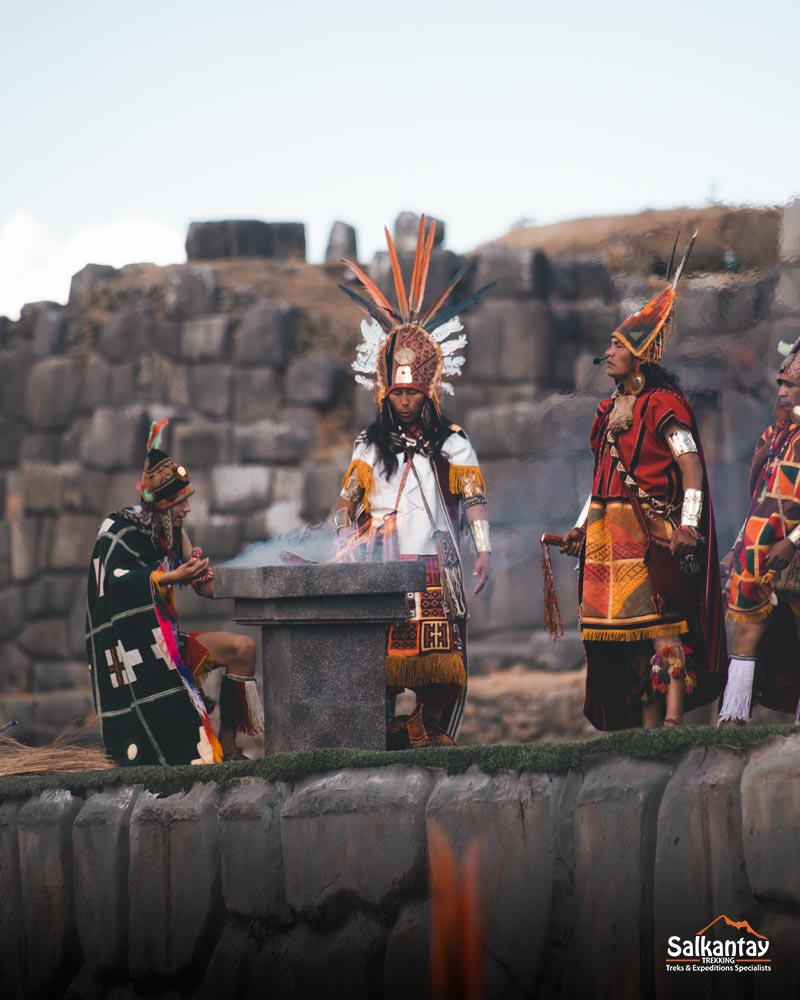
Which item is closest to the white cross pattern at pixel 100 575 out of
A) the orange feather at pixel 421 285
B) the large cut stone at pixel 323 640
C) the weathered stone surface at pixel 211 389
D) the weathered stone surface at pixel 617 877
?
the large cut stone at pixel 323 640

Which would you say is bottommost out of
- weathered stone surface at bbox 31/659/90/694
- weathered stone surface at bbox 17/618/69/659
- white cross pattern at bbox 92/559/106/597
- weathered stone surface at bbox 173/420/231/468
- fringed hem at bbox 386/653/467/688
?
weathered stone surface at bbox 31/659/90/694

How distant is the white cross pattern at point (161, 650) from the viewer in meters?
7.14

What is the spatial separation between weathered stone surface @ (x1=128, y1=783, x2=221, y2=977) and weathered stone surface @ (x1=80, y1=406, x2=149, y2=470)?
7.55 m

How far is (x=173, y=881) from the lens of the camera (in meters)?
5.10

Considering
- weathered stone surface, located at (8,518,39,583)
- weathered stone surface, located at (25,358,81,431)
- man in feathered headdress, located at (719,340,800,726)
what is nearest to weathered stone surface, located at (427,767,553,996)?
man in feathered headdress, located at (719,340,800,726)

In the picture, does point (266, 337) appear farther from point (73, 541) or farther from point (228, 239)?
point (73, 541)

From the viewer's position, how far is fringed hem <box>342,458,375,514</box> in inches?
312

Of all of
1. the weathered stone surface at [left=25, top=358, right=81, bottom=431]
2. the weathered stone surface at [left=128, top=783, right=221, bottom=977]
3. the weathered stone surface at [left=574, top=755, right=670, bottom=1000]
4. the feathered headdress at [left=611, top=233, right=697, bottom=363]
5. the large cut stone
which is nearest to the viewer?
the weathered stone surface at [left=574, top=755, right=670, bottom=1000]

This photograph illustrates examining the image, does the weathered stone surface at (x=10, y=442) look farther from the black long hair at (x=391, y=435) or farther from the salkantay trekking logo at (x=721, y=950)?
the salkantay trekking logo at (x=721, y=950)

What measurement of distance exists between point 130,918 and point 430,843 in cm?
125

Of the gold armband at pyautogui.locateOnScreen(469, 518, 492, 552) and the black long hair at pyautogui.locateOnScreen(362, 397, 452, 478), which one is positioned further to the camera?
the black long hair at pyautogui.locateOnScreen(362, 397, 452, 478)

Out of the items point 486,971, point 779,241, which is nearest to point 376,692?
point 486,971

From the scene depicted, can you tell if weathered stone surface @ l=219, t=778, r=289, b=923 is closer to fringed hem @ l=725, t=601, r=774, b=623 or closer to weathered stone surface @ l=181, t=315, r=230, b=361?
fringed hem @ l=725, t=601, r=774, b=623

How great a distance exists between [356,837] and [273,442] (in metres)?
7.66
